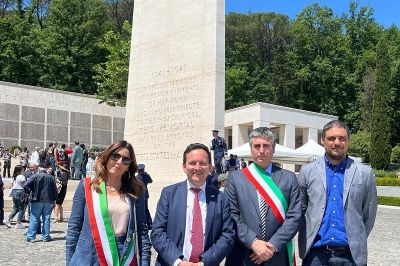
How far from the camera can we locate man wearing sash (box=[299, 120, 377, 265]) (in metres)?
3.83

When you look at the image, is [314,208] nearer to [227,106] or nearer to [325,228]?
[325,228]

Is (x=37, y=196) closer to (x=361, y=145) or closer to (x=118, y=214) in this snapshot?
(x=118, y=214)

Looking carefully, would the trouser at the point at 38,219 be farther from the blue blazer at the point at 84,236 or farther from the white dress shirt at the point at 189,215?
the white dress shirt at the point at 189,215

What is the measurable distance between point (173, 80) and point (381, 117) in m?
31.5

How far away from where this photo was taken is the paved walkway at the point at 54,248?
8.48 metres

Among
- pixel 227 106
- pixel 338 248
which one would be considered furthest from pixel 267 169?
pixel 227 106

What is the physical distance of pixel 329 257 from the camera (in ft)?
12.6

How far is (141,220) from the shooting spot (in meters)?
3.85

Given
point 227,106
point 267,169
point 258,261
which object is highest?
point 227,106

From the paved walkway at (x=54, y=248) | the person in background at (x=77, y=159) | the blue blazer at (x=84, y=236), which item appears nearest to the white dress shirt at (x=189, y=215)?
the blue blazer at (x=84, y=236)

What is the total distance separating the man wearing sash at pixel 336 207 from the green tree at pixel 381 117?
40.3m

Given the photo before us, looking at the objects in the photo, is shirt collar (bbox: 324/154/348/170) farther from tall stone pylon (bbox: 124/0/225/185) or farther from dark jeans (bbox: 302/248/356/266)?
tall stone pylon (bbox: 124/0/225/185)

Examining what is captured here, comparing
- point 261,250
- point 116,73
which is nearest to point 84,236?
point 261,250

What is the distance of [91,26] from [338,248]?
158 feet
